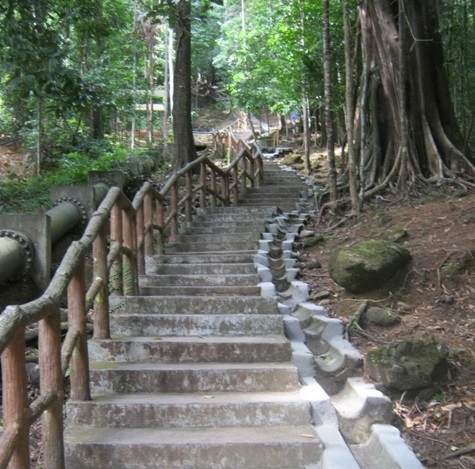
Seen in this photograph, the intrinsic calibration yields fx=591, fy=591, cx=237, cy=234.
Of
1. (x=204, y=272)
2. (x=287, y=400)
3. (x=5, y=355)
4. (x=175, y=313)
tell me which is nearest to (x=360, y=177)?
(x=204, y=272)

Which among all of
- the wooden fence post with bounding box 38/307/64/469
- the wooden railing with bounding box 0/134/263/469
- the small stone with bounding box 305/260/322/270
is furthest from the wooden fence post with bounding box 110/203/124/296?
the small stone with bounding box 305/260/322/270

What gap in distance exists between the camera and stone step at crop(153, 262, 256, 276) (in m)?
6.57

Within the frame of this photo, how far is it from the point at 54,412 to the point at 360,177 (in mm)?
7923

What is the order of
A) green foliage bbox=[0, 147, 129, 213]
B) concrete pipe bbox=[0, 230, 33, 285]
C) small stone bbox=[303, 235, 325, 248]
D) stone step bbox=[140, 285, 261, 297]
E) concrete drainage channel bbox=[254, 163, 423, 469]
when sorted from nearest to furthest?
concrete drainage channel bbox=[254, 163, 423, 469]
concrete pipe bbox=[0, 230, 33, 285]
stone step bbox=[140, 285, 261, 297]
small stone bbox=[303, 235, 325, 248]
green foliage bbox=[0, 147, 129, 213]

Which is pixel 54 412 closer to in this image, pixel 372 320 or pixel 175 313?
pixel 175 313

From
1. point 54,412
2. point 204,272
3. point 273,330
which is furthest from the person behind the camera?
point 204,272

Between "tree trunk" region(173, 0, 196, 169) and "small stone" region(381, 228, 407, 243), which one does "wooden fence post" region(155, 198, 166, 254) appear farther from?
"tree trunk" region(173, 0, 196, 169)

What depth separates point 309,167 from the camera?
1695cm

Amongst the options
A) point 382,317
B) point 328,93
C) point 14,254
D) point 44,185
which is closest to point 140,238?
point 14,254

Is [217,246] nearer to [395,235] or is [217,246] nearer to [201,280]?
[201,280]

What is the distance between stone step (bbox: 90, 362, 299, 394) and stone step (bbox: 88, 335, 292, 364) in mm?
263

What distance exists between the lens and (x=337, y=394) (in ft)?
15.2

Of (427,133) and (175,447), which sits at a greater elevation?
(427,133)

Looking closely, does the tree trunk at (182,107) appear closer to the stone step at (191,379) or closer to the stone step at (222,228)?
the stone step at (222,228)
